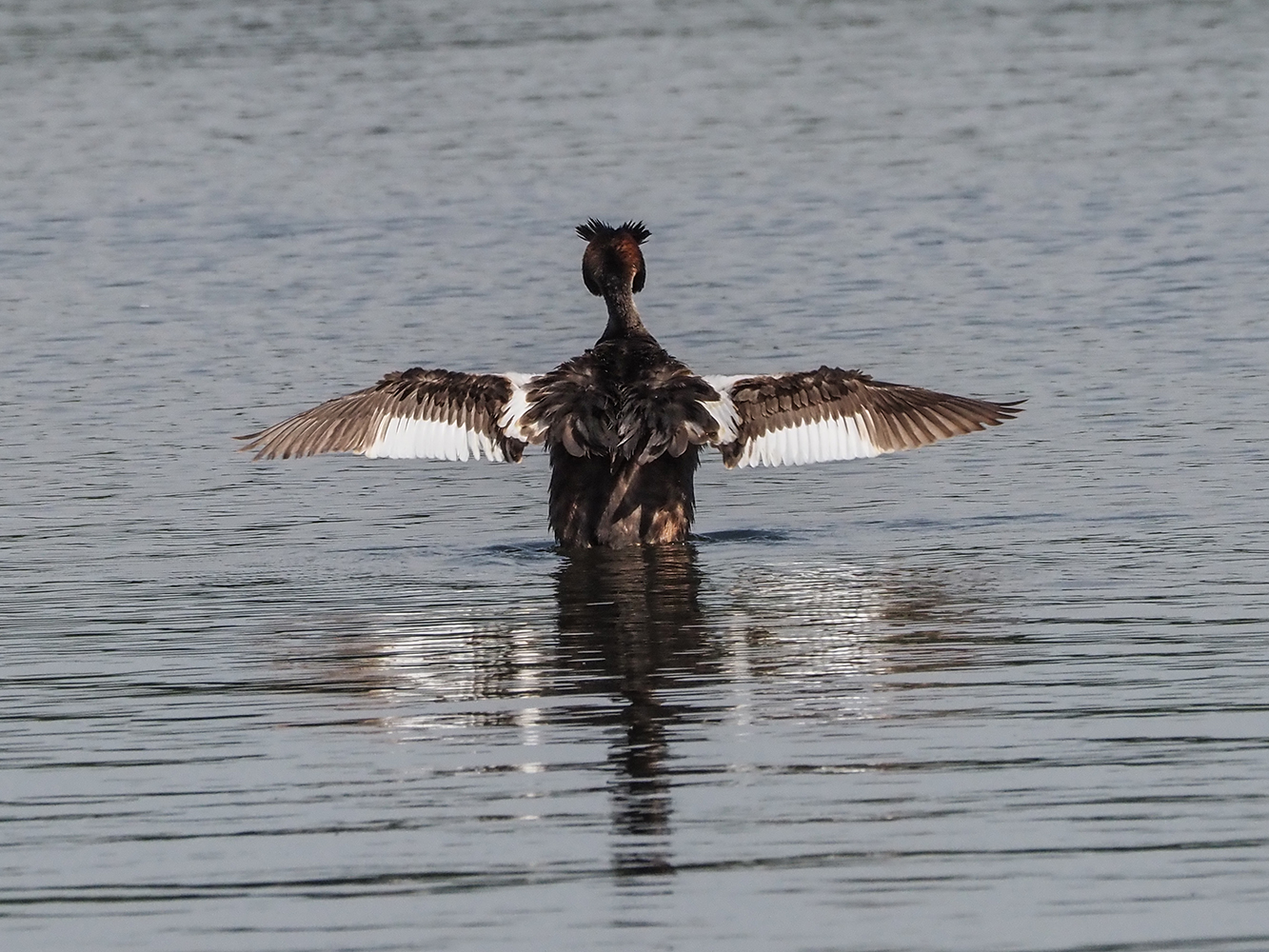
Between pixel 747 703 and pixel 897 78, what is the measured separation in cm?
2394

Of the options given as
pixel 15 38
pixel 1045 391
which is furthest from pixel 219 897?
pixel 15 38

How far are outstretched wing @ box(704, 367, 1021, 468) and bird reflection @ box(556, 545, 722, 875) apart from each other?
2.63 ft

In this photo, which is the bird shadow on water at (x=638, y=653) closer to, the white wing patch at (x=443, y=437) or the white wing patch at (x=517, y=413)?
the white wing patch at (x=517, y=413)

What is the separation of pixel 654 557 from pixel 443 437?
144 centimetres

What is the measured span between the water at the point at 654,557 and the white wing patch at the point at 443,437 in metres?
0.41

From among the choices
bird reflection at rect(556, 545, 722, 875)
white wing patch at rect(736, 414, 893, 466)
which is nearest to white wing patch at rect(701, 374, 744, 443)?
white wing patch at rect(736, 414, 893, 466)

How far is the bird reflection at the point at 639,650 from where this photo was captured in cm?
717

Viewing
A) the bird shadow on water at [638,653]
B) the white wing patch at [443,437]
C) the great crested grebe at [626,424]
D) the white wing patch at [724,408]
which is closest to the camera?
the bird shadow on water at [638,653]

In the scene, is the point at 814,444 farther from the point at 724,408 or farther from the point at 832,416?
the point at 724,408

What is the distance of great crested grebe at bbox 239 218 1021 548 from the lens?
12.2 m

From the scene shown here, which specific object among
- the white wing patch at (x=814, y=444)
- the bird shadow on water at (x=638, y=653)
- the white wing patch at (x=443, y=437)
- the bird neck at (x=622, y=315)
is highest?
the bird neck at (x=622, y=315)

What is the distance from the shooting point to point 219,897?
6.62 metres

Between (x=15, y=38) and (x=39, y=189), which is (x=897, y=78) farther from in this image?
(x=15, y=38)

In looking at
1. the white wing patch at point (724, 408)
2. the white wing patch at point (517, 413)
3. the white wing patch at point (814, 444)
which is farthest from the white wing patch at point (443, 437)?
the white wing patch at point (814, 444)
